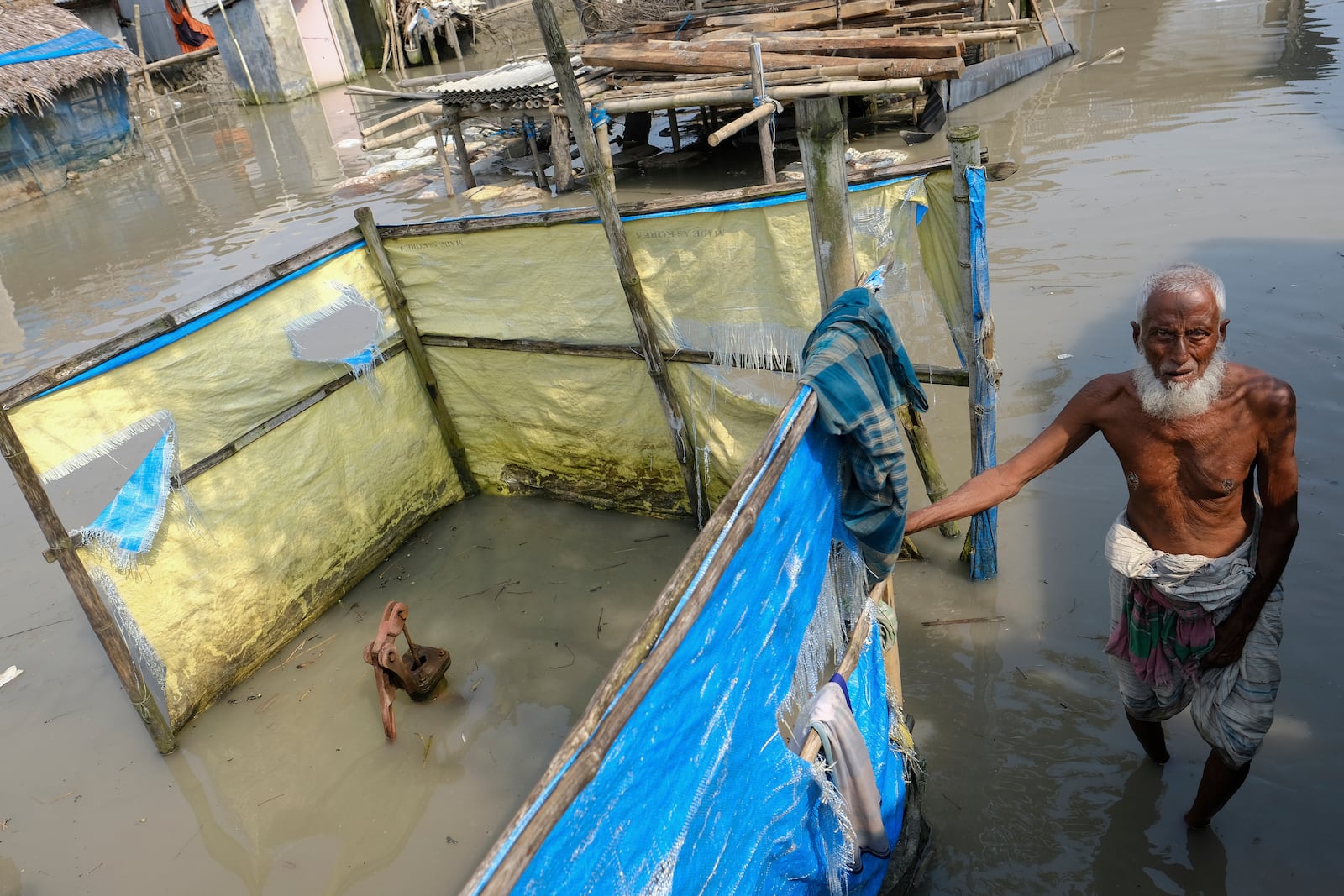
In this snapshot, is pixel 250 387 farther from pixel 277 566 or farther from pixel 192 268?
pixel 192 268

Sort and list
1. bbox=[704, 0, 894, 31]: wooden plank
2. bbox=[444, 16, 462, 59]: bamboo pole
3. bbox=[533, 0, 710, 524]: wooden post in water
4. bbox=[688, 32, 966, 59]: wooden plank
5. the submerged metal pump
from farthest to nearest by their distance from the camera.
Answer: bbox=[444, 16, 462, 59]: bamboo pole → bbox=[704, 0, 894, 31]: wooden plank → bbox=[688, 32, 966, 59]: wooden plank → the submerged metal pump → bbox=[533, 0, 710, 524]: wooden post in water

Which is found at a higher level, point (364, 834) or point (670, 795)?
point (670, 795)

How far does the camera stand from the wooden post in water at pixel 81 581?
12.1ft

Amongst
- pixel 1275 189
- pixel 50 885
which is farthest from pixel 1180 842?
pixel 1275 189

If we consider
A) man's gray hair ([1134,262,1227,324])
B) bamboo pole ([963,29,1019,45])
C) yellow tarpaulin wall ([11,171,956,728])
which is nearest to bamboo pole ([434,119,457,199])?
bamboo pole ([963,29,1019,45])

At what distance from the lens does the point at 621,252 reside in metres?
4.22

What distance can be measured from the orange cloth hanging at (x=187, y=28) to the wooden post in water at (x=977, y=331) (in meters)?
28.0

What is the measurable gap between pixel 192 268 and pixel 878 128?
9781 millimetres

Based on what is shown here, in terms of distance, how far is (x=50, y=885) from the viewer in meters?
3.88

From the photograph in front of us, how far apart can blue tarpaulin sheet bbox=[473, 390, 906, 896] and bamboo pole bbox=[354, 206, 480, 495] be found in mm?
3660

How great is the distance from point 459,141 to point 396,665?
9.67m

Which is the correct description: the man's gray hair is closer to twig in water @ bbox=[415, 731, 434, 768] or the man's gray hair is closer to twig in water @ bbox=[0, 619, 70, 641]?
twig in water @ bbox=[415, 731, 434, 768]

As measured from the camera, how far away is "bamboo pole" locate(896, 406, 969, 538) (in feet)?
14.2

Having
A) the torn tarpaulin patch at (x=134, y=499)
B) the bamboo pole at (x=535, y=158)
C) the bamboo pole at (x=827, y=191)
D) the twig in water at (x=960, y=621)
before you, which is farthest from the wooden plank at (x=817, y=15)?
the torn tarpaulin patch at (x=134, y=499)
